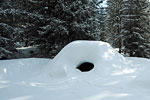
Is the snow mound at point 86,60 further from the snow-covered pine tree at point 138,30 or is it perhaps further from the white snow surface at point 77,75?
the snow-covered pine tree at point 138,30

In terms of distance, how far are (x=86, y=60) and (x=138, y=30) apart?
8.32m

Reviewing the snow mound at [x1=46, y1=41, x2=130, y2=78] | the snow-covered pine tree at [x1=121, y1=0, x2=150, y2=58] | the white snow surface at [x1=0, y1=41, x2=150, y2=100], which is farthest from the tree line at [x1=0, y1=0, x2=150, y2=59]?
the snow mound at [x1=46, y1=41, x2=130, y2=78]

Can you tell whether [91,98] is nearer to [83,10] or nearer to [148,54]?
[83,10]

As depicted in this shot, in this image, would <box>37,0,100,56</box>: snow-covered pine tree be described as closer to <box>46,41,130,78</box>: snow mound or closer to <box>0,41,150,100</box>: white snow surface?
<box>0,41,150,100</box>: white snow surface

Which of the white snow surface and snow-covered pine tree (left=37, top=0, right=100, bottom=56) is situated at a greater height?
snow-covered pine tree (left=37, top=0, right=100, bottom=56)

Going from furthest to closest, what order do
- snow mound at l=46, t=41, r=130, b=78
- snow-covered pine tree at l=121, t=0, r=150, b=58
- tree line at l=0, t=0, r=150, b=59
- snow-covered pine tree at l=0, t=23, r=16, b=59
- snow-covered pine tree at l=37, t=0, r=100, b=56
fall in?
snow-covered pine tree at l=121, t=0, r=150, b=58
snow-covered pine tree at l=37, t=0, r=100, b=56
tree line at l=0, t=0, r=150, b=59
snow-covered pine tree at l=0, t=23, r=16, b=59
snow mound at l=46, t=41, r=130, b=78

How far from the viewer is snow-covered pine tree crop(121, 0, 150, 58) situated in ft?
34.9

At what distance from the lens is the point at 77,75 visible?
4379mm

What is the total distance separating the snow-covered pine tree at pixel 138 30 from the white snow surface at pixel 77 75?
524 centimetres

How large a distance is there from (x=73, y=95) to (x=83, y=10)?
7300 mm

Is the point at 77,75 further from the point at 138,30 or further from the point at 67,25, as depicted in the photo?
the point at 138,30

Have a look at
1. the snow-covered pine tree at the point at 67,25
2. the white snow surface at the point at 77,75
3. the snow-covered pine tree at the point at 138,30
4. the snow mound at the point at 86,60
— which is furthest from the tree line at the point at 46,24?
the snow mound at the point at 86,60

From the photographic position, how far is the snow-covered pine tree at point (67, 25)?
840 centimetres

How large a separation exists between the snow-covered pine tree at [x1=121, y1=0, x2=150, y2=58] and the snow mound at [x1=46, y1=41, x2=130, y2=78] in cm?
669
